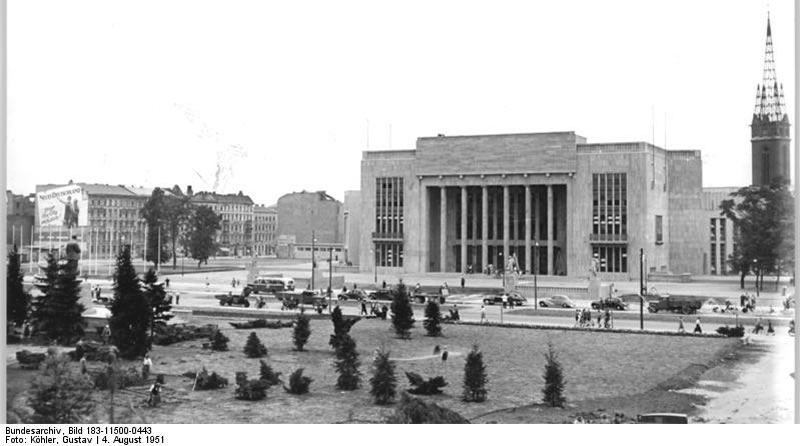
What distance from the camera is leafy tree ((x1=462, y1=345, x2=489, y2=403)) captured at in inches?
728

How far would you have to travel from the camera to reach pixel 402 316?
27.0 m

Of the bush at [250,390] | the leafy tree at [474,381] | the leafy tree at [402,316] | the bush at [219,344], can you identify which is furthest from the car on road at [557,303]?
the bush at [250,390]

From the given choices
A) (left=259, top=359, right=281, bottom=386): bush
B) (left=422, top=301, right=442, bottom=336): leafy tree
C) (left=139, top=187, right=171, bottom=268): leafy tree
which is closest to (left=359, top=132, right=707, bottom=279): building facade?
(left=139, top=187, right=171, bottom=268): leafy tree

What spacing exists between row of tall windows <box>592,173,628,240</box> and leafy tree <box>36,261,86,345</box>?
35795 millimetres

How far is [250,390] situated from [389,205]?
4074 cm

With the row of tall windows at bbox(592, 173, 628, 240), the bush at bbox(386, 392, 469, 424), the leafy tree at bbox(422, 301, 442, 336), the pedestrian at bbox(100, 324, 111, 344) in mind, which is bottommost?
the bush at bbox(386, 392, 469, 424)

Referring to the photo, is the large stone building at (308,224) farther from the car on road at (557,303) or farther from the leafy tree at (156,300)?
the car on road at (557,303)

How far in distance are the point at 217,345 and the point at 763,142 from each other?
19386 mm

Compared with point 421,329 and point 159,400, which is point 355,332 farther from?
point 159,400

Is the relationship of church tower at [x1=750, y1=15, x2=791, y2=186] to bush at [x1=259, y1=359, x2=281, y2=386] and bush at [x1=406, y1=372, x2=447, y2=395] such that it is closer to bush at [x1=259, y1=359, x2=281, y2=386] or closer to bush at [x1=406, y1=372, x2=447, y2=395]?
bush at [x1=406, y1=372, x2=447, y2=395]

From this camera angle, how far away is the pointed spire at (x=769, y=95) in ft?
63.6

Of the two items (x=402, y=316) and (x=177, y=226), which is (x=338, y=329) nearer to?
(x=402, y=316)

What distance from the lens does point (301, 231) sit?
5681 cm
